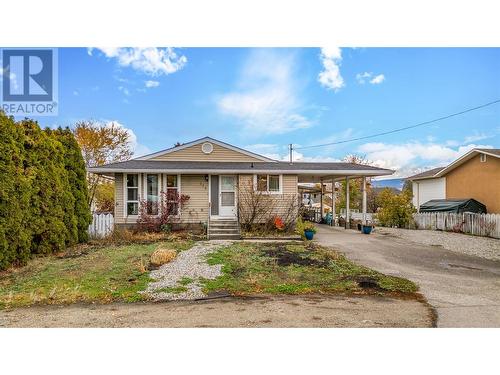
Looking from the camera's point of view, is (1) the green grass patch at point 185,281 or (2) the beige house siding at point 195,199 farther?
(2) the beige house siding at point 195,199

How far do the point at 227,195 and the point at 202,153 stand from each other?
8.65ft

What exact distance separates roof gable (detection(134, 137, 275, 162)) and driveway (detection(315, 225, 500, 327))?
5618 millimetres

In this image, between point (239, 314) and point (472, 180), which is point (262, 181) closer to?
point (239, 314)

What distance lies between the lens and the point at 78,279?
563 cm

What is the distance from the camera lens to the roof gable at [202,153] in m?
13.8

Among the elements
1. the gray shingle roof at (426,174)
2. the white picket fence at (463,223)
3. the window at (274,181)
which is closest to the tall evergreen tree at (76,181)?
the window at (274,181)

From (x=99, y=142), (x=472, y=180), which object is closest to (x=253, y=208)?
(x=472, y=180)

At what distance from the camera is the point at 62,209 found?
9172 millimetres

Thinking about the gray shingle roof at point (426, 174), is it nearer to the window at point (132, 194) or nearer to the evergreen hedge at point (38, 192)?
the window at point (132, 194)

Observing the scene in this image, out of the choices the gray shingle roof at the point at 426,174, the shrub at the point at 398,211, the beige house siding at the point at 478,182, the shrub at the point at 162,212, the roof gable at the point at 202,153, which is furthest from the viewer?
the gray shingle roof at the point at 426,174

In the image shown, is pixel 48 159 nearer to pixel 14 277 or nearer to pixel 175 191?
pixel 14 277

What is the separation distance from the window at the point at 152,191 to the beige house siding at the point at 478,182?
53.5ft
